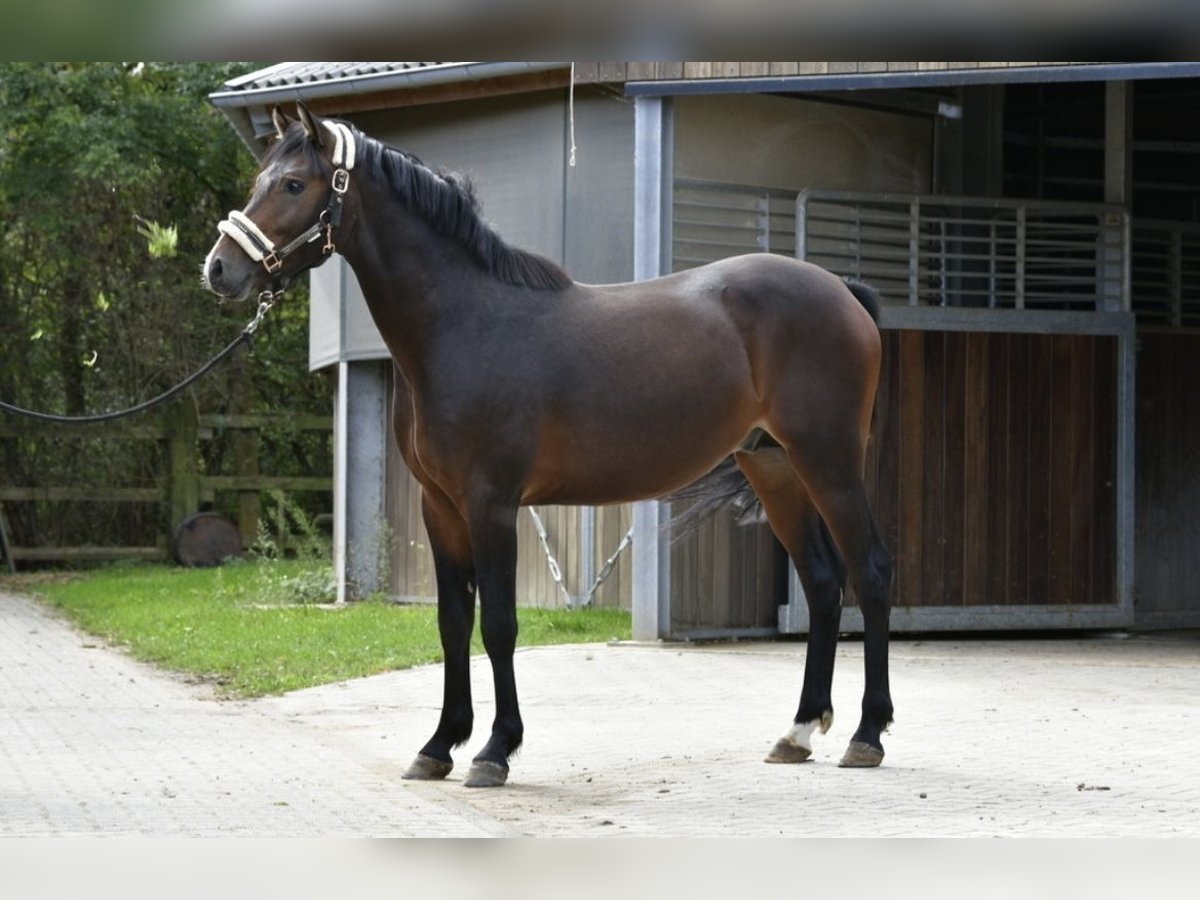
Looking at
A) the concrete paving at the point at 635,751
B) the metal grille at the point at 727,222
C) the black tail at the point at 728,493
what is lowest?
the concrete paving at the point at 635,751

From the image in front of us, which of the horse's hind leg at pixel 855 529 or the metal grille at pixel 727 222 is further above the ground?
the metal grille at pixel 727 222

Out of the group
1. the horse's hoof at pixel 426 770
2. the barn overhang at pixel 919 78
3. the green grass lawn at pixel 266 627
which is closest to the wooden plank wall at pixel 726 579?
the green grass lawn at pixel 266 627

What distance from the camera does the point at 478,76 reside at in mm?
12898

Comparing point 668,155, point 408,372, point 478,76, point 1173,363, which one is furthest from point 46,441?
point 408,372

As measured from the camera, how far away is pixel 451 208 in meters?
6.39

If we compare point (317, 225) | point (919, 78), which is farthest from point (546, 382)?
point (919, 78)

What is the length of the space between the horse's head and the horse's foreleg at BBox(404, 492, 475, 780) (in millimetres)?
1024

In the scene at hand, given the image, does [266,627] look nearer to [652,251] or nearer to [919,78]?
[652,251]

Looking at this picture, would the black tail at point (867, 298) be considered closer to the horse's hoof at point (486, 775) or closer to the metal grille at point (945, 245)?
the horse's hoof at point (486, 775)

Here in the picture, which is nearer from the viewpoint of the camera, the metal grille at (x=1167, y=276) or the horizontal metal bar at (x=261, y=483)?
the metal grille at (x=1167, y=276)

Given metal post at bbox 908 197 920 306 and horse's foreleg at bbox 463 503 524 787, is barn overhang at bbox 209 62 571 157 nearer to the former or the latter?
metal post at bbox 908 197 920 306

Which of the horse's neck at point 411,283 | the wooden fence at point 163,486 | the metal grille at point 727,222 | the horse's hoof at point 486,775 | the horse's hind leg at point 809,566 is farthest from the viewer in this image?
the wooden fence at point 163,486

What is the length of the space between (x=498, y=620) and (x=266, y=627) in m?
6.13

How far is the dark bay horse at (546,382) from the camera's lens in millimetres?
6160
